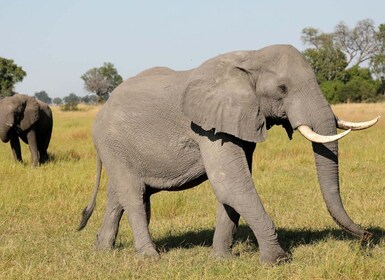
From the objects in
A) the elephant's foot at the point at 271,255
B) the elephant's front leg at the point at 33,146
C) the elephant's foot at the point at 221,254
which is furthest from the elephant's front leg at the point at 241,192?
the elephant's front leg at the point at 33,146

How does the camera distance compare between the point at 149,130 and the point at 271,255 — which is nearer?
the point at 271,255

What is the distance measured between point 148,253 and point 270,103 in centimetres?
164

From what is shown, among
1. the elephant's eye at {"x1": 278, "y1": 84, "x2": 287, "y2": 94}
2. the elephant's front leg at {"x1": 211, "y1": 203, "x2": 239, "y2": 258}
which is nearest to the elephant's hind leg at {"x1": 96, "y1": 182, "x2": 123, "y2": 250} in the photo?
the elephant's front leg at {"x1": 211, "y1": 203, "x2": 239, "y2": 258}

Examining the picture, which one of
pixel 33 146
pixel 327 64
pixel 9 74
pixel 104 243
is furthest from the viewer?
pixel 327 64

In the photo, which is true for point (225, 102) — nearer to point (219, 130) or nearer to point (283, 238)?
point (219, 130)

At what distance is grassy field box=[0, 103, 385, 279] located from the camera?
4.69m

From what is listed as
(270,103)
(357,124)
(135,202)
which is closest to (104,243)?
(135,202)

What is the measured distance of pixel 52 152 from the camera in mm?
14797

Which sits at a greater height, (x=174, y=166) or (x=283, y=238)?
(x=174, y=166)

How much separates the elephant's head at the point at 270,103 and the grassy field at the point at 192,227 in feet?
2.10

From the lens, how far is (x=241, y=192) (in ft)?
15.8

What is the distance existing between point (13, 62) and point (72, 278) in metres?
47.8

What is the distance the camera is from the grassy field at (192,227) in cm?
469

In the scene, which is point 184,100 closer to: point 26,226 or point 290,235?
point 290,235
